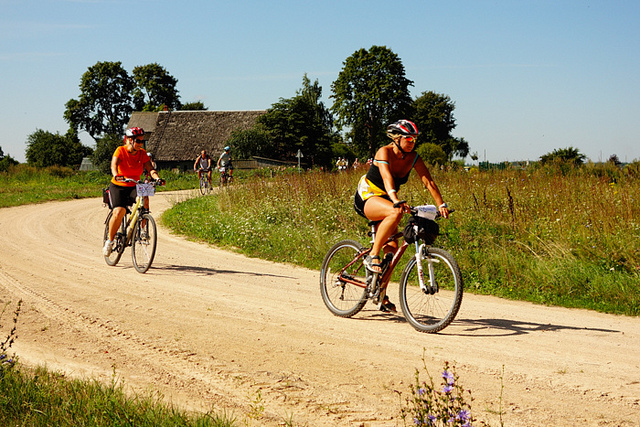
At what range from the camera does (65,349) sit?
554cm

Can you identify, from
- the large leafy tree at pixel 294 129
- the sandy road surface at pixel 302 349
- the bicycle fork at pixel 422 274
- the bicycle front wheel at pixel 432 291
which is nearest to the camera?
the sandy road surface at pixel 302 349

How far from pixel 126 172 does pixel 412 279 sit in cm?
600

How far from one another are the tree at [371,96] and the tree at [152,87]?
3161 cm

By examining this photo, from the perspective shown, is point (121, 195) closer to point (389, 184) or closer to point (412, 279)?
point (389, 184)

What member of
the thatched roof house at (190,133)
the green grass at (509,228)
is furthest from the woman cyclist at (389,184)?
the thatched roof house at (190,133)

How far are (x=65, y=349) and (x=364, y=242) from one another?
7.26 metres

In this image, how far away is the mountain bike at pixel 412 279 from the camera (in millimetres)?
Result: 6160

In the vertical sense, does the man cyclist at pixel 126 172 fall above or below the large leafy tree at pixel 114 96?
below

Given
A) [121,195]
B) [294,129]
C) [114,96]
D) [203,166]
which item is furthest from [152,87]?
[121,195]

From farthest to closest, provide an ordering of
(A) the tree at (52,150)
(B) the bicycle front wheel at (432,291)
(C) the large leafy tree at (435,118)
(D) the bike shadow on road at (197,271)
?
1. (C) the large leafy tree at (435,118)
2. (A) the tree at (52,150)
3. (D) the bike shadow on road at (197,271)
4. (B) the bicycle front wheel at (432,291)

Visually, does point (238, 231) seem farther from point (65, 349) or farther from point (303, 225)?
point (65, 349)

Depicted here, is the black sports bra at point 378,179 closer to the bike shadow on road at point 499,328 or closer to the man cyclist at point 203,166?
the bike shadow on road at point 499,328

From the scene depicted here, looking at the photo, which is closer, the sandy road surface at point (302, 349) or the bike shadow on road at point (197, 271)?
the sandy road surface at point (302, 349)

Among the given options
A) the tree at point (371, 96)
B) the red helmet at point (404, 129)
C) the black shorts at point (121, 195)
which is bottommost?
the black shorts at point (121, 195)
